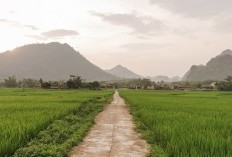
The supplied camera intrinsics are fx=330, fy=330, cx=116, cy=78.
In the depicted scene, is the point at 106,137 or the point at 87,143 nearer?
the point at 87,143

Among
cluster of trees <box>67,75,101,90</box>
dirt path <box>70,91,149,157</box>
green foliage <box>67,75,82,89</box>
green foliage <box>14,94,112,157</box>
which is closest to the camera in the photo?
green foliage <box>14,94,112,157</box>

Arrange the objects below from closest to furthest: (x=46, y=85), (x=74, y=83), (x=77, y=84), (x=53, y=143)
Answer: (x=53, y=143) → (x=46, y=85) → (x=74, y=83) → (x=77, y=84)

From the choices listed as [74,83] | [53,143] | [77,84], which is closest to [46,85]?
[74,83]

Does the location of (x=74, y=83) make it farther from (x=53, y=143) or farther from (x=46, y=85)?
(x=53, y=143)

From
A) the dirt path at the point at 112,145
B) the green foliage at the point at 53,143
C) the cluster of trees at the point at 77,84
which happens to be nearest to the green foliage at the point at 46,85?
the cluster of trees at the point at 77,84

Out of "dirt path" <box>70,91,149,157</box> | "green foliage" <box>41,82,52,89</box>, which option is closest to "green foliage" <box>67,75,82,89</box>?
"green foliage" <box>41,82,52,89</box>

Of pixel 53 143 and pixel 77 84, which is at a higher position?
pixel 77 84

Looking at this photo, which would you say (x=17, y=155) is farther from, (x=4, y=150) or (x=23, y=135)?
Result: (x=23, y=135)

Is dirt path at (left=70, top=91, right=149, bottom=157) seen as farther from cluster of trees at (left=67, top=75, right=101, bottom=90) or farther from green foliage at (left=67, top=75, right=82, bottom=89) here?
green foliage at (left=67, top=75, right=82, bottom=89)

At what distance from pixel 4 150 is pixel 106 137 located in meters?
3.50

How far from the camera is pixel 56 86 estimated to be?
8925 centimetres

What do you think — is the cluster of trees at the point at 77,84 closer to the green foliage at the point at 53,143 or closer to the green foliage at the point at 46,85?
the green foliage at the point at 46,85

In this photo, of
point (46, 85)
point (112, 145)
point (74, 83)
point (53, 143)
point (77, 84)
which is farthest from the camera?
point (77, 84)

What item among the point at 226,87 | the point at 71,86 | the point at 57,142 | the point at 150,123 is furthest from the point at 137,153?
the point at 226,87
